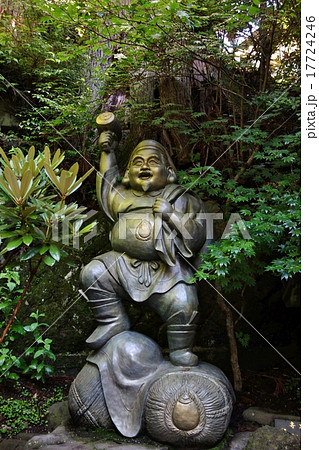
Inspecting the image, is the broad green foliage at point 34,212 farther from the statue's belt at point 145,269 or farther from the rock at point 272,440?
the rock at point 272,440

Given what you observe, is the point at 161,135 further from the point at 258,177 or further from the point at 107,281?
the point at 107,281

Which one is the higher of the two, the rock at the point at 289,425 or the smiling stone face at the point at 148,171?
the smiling stone face at the point at 148,171

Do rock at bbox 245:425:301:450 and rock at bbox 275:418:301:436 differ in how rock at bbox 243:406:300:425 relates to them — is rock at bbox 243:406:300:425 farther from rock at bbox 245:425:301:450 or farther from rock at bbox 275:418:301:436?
rock at bbox 245:425:301:450

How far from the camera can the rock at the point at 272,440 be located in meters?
2.52

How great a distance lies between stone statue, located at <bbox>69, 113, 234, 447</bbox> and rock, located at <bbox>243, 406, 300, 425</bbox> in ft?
1.14

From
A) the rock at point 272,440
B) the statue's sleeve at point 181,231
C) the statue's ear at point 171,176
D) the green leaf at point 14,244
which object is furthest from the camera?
the statue's ear at point 171,176

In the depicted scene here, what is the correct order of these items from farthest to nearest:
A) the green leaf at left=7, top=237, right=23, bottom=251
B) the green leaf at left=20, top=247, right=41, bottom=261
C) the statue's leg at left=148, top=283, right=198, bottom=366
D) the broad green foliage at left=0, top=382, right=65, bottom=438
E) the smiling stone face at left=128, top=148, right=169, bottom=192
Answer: the smiling stone face at left=128, top=148, right=169, bottom=192, the broad green foliage at left=0, top=382, right=65, bottom=438, the statue's leg at left=148, top=283, right=198, bottom=366, the green leaf at left=20, top=247, right=41, bottom=261, the green leaf at left=7, top=237, right=23, bottom=251

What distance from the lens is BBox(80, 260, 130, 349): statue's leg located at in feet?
10.6

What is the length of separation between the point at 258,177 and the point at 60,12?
2.25 metres

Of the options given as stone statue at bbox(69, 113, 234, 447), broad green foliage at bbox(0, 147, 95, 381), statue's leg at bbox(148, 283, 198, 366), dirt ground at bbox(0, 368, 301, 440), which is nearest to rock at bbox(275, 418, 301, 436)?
dirt ground at bbox(0, 368, 301, 440)

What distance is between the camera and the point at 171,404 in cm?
280

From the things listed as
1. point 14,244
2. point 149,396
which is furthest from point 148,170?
point 149,396

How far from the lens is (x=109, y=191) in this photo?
145 inches

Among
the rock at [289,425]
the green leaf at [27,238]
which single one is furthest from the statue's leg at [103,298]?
the rock at [289,425]
